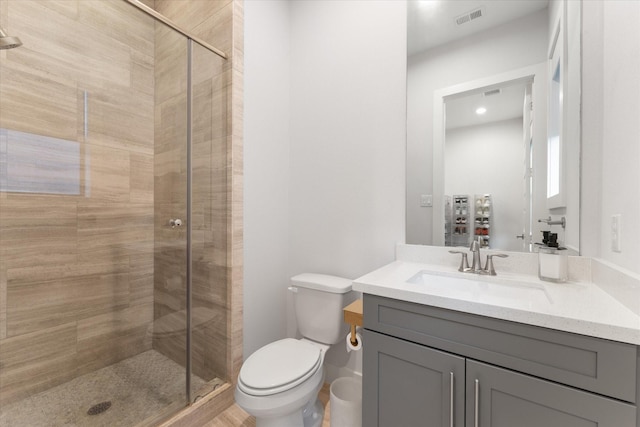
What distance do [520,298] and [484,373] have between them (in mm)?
328

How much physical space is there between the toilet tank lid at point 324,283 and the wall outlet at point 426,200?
2.00 ft

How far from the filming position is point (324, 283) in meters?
1.62

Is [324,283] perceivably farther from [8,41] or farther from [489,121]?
[8,41]

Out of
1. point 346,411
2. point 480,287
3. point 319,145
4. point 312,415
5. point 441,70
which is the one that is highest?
point 441,70

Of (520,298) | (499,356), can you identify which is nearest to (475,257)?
(520,298)

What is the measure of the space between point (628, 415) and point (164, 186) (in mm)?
2189

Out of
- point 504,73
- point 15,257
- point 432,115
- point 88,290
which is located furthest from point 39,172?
point 504,73

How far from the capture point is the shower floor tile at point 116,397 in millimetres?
1426

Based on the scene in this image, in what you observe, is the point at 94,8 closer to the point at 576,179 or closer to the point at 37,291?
the point at 37,291

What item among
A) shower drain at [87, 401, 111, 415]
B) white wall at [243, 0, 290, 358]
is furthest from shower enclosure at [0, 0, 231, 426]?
white wall at [243, 0, 290, 358]

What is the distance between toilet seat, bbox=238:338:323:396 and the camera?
1.18 metres

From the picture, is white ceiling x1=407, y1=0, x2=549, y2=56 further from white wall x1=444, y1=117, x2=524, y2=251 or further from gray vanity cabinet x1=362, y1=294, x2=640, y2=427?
gray vanity cabinet x1=362, y1=294, x2=640, y2=427

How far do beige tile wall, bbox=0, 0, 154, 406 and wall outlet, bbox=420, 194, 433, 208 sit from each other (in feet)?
5.54

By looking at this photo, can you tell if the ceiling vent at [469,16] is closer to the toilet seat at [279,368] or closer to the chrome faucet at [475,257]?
the chrome faucet at [475,257]
